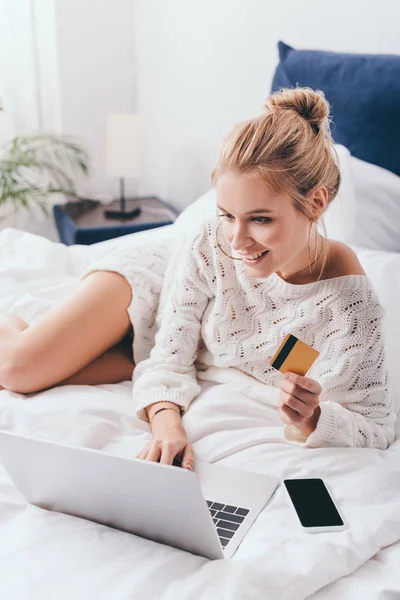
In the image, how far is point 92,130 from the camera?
315 cm

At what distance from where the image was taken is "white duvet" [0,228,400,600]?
2.48 ft

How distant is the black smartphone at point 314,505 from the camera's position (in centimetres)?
88

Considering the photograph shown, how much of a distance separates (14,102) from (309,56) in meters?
1.66

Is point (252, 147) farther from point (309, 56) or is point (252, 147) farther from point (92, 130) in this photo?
point (92, 130)

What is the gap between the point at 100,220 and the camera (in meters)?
2.83

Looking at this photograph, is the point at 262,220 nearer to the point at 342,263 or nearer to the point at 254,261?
the point at 254,261

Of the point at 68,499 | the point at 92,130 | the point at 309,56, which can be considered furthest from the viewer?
the point at 92,130

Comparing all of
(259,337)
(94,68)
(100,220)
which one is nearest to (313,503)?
(259,337)

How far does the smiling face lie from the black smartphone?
1.16 feet

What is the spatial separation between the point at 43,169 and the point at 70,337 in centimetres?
199

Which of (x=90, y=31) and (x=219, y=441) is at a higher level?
(x=90, y=31)

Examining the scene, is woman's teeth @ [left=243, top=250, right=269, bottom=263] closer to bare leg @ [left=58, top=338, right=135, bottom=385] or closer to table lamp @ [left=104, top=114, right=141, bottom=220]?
bare leg @ [left=58, top=338, right=135, bottom=385]

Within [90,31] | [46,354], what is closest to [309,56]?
[46,354]

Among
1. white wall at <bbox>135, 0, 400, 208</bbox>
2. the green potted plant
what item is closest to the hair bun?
white wall at <bbox>135, 0, 400, 208</bbox>
